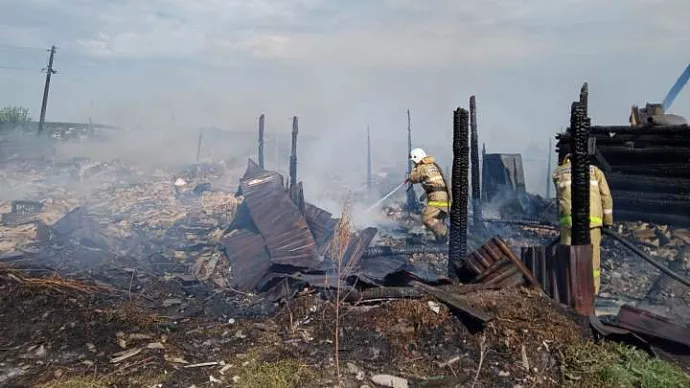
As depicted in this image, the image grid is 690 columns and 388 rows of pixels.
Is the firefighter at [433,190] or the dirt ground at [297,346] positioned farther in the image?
the firefighter at [433,190]

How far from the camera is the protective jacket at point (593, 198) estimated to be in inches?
234

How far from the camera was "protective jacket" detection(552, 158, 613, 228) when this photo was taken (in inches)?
234

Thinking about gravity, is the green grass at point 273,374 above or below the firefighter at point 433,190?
below

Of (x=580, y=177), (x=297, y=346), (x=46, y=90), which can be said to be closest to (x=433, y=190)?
(x=580, y=177)

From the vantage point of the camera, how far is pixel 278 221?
909 cm

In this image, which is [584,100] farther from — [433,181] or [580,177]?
[433,181]

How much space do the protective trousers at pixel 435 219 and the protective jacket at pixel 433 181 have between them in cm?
10

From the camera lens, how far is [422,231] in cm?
1155

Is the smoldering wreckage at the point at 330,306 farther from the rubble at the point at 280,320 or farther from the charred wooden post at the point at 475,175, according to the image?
the charred wooden post at the point at 475,175

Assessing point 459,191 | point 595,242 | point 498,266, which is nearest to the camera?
point 498,266

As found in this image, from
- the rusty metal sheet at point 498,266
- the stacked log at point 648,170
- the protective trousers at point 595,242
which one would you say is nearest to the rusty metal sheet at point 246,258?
the rusty metal sheet at point 498,266

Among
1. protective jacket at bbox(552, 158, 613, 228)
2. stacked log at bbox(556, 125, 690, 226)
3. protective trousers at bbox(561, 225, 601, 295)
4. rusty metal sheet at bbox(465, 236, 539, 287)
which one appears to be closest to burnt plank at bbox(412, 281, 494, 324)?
rusty metal sheet at bbox(465, 236, 539, 287)

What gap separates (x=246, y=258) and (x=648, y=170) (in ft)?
25.7

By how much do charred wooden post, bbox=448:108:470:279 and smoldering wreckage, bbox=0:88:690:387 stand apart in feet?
0.06
